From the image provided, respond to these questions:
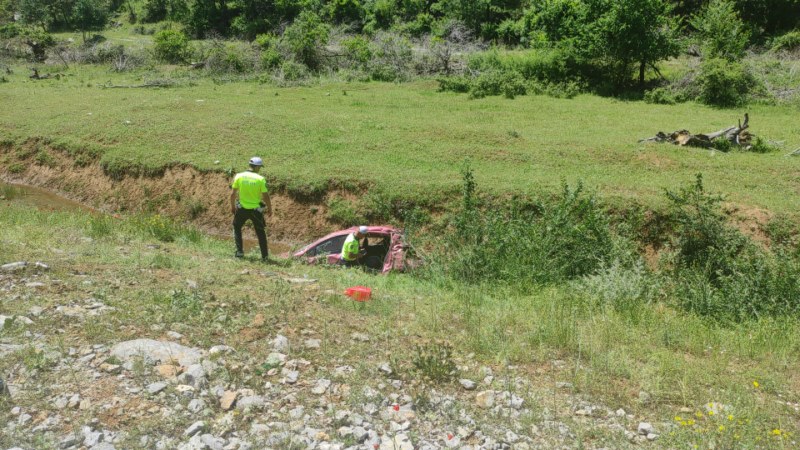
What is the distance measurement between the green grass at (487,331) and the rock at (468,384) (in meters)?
0.19

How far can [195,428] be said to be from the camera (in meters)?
4.20

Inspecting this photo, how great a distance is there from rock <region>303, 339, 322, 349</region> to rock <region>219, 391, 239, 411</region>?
104 cm

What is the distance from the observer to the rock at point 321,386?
484 centimetres

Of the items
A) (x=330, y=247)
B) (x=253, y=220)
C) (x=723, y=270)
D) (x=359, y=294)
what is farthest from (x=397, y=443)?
(x=723, y=270)

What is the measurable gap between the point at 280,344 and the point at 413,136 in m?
13.0

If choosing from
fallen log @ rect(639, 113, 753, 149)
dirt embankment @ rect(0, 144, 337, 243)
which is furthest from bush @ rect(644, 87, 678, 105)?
dirt embankment @ rect(0, 144, 337, 243)

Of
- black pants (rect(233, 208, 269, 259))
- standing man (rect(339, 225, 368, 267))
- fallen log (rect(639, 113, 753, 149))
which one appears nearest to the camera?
black pants (rect(233, 208, 269, 259))

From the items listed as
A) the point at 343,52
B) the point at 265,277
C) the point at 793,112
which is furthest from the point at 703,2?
the point at 265,277

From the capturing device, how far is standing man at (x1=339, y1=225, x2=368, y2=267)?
34.7ft

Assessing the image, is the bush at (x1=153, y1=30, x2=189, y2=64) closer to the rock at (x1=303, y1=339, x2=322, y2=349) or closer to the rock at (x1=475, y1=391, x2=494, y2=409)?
the rock at (x1=303, y1=339, x2=322, y2=349)

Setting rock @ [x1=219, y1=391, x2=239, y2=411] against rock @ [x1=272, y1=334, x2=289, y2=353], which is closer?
rock @ [x1=219, y1=391, x2=239, y2=411]

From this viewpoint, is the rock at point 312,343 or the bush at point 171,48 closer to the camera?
the rock at point 312,343

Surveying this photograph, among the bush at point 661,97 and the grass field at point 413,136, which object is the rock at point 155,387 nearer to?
the grass field at point 413,136

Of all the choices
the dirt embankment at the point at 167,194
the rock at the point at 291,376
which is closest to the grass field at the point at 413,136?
the dirt embankment at the point at 167,194
